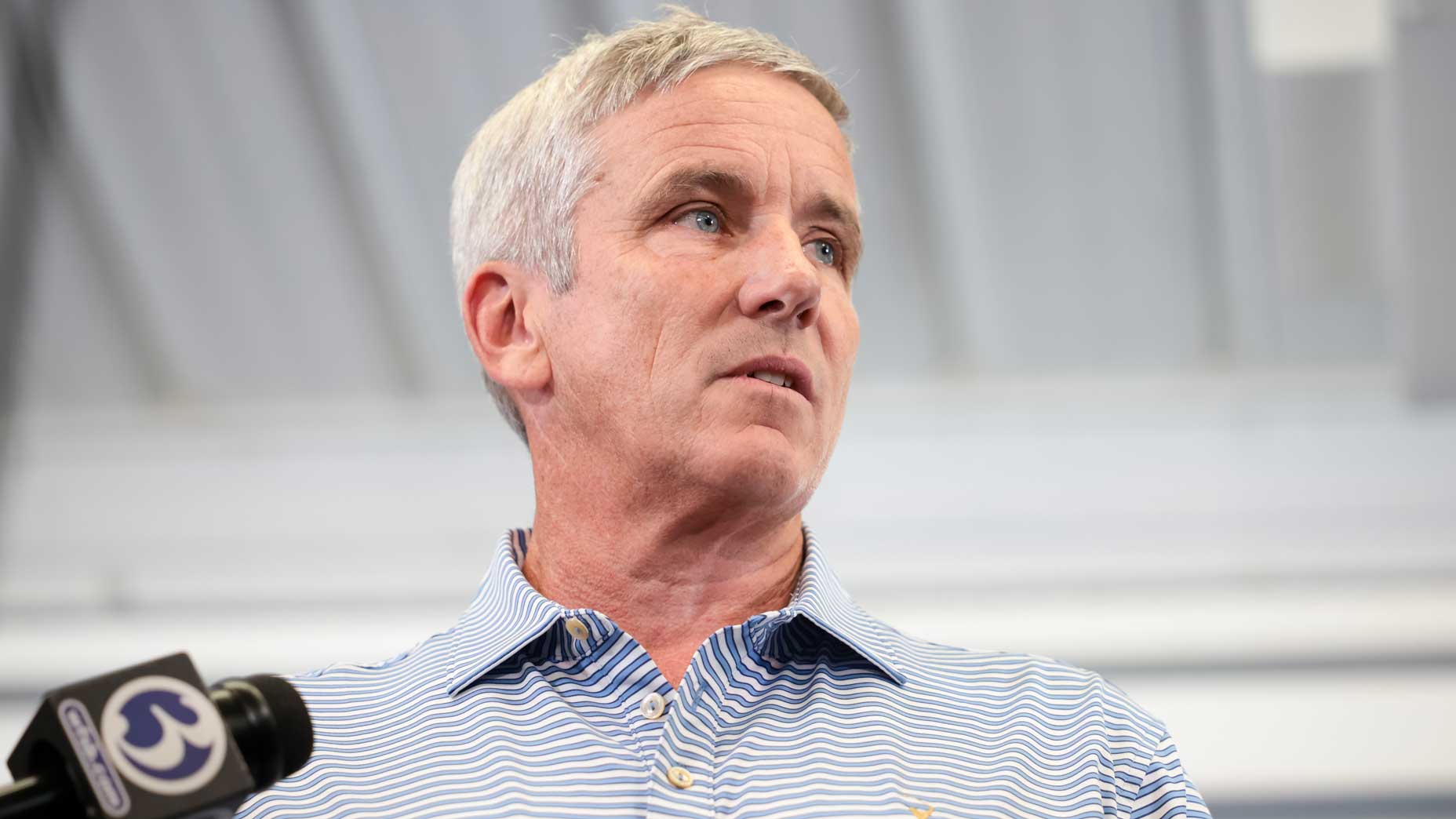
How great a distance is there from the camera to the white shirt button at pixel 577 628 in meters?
1.22

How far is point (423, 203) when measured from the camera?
370 cm

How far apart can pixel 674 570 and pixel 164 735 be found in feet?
2.44

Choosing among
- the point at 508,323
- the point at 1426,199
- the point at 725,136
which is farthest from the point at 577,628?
the point at 1426,199

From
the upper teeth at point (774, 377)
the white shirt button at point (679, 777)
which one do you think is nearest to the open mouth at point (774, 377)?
the upper teeth at point (774, 377)

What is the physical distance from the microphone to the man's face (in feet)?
2.15

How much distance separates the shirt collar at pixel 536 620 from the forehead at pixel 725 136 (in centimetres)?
41

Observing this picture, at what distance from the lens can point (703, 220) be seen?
1.37m

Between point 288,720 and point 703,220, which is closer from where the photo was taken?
point 288,720

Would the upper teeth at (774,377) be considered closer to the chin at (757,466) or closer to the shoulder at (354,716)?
the chin at (757,466)

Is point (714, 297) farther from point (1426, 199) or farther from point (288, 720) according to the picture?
point (1426, 199)

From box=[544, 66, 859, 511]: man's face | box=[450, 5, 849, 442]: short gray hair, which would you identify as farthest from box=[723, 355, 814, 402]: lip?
box=[450, 5, 849, 442]: short gray hair

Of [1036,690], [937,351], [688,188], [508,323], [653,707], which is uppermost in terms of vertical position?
[688,188]

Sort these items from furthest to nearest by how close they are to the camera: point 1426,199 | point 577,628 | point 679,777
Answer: point 1426,199 → point 577,628 → point 679,777

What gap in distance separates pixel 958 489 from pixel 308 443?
199 centimetres
